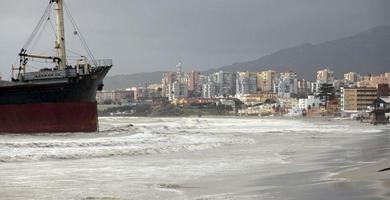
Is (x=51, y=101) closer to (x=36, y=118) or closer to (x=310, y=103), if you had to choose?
(x=36, y=118)

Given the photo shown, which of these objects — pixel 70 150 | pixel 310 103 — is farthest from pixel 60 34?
pixel 310 103

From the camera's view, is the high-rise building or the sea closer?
the sea

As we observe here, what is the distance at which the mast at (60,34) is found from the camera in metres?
46.2

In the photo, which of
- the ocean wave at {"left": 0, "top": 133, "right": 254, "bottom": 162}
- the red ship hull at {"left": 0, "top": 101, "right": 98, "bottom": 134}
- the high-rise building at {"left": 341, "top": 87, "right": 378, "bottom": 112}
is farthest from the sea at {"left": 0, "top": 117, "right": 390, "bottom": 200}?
the high-rise building at {"left": 341, "top": 87, "right": 378, "bottom": 112}

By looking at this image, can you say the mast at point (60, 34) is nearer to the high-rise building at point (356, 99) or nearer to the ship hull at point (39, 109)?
the ship hull at point (39, 109)

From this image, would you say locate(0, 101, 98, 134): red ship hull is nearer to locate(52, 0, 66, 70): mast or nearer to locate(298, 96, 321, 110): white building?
locate(52, 0, 66, 70): mast

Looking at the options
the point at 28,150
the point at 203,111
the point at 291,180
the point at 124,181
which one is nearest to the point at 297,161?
the point at 291,180

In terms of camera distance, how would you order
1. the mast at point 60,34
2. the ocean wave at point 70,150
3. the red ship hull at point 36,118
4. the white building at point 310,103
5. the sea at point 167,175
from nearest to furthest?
the sea at point 167,175 → the ocean wave at point 70,150 → the red ship hull at point 36,118 → the mast at point 60,34 → the white building at point 310,103

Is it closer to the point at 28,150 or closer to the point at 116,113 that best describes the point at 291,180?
the point at 28,150

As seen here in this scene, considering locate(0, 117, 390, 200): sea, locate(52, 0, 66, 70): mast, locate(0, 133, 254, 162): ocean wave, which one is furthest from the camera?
locate(52, 0, 66, 70): mast

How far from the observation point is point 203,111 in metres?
180

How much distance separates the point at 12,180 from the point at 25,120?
81.8ft

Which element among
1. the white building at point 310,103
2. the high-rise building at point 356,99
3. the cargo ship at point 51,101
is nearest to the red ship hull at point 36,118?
the cargo ship at point 51,101

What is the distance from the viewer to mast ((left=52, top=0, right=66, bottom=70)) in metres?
46.2
